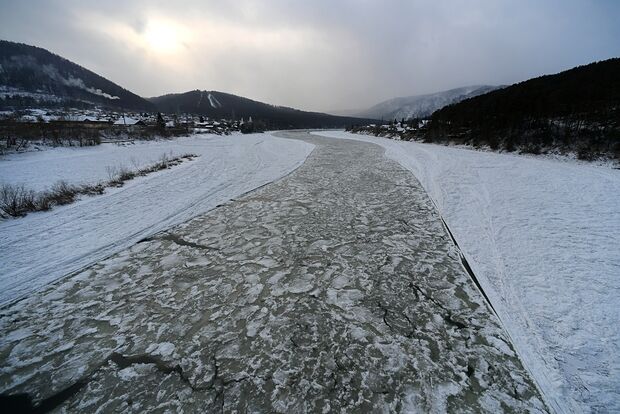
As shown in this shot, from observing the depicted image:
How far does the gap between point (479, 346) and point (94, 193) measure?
10.6m

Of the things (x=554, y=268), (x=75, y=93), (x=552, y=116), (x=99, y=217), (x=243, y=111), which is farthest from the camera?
(x=243, y=111)

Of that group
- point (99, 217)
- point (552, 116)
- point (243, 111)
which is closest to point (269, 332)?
point (99, 217)

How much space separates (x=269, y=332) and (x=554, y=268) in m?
4.58

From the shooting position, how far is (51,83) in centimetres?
14325

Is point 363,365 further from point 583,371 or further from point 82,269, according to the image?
point 82,269

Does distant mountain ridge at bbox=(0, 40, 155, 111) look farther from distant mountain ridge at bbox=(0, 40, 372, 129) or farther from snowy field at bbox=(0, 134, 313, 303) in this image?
snowy field at bbox=(0, 134, 313, 303)

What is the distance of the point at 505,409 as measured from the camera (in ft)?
7.62

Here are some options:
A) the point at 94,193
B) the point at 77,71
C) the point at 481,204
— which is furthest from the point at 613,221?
the point at 77,71

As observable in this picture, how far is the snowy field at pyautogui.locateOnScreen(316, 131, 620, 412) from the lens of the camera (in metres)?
2.65

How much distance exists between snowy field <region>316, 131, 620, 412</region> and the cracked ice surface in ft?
1.06

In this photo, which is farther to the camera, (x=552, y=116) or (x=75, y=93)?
(x=75, y=93)

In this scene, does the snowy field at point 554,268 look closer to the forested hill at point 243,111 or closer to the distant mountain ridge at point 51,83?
the forested hill at point 243,111

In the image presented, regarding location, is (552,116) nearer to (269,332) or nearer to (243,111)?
(269,332)

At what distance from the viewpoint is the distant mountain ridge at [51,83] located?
123463mm
